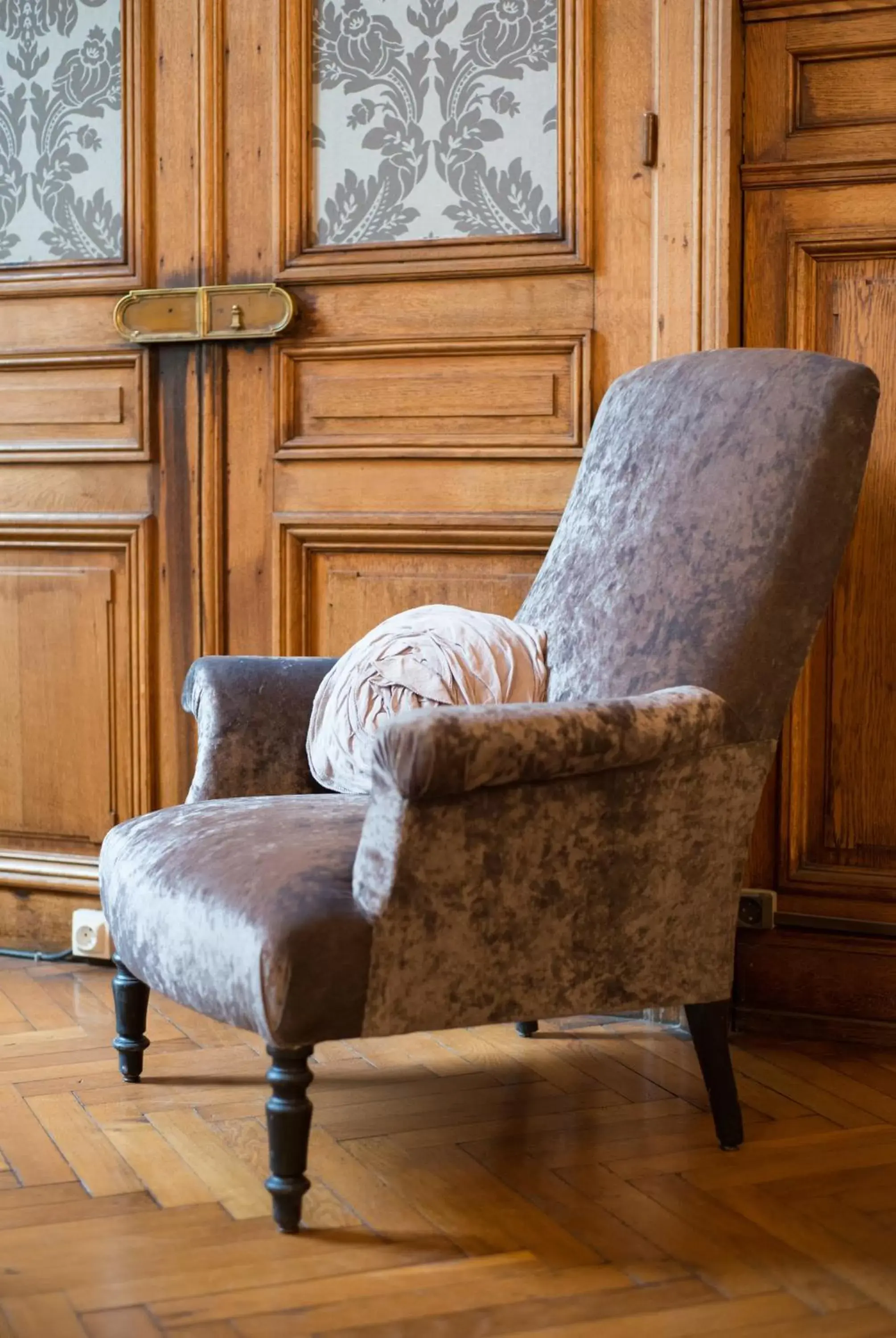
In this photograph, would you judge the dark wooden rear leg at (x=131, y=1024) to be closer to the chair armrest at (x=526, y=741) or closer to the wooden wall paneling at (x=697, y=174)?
the chair armrest at (x=526, y=741)

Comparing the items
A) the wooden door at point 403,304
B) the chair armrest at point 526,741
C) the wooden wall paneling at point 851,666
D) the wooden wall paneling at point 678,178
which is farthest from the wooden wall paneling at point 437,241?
the chair armrest at point 526,741

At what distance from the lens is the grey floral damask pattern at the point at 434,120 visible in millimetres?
2656

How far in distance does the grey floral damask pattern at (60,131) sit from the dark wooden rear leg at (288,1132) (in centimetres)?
181

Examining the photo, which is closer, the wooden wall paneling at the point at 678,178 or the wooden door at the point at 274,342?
the wooden wall paneling at the point at 678,178

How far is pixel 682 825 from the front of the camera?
1888mm

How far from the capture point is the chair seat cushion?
1667 millimetres

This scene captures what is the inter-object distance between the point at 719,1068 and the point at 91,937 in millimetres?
1383

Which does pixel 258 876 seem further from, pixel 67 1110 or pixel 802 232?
pixel 802 232

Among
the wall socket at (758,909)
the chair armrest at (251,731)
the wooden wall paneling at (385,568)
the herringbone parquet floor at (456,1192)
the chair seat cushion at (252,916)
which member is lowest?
the herringbone parquet floor at (456,1192)

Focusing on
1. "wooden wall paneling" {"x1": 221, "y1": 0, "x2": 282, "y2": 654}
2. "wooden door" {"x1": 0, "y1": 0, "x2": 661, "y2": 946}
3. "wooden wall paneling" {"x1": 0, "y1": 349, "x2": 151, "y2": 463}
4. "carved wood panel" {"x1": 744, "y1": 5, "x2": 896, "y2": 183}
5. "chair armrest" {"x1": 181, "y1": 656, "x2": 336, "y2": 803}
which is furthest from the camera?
"wooden wall paneling" {"x1": 0, "y1": 349, "x2": 151, "y2": 463}

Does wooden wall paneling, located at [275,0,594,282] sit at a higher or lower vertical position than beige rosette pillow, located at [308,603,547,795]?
higher

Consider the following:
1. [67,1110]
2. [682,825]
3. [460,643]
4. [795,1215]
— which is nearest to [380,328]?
[460,643]

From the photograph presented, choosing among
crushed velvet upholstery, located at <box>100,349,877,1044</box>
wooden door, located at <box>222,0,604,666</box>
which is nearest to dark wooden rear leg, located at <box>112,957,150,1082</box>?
crushed velvet upholstery, located at <box>100,349,877,1044</box>

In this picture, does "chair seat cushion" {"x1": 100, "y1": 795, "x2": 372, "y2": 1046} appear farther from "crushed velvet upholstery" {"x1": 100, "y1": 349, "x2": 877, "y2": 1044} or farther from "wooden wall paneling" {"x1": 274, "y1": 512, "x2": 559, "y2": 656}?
"wooden wall paneling" {"x1": 274, "y1": 512, "x2": 559, "y2": 656}
